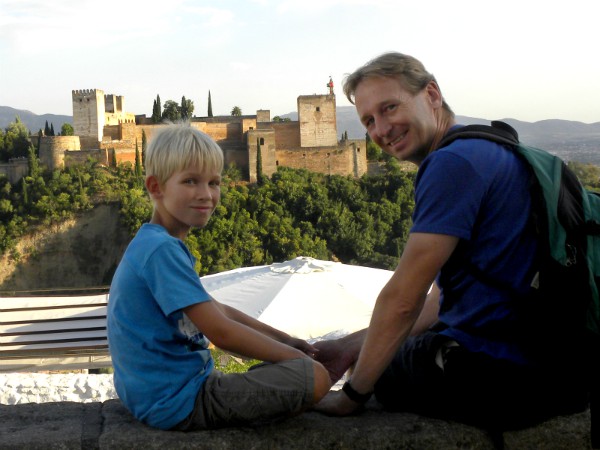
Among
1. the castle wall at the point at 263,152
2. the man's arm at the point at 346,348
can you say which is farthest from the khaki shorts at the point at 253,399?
the castle wall at the point at 263,152

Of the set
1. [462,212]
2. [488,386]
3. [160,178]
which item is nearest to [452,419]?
[488,386]

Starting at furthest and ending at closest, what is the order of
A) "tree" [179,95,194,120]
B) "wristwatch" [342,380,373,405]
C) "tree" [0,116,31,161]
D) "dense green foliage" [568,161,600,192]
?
"tree" [179,95,194,120] → "tree" [0,116,31,161] → "dense green foliage" [568,161,600,192] → "wristwatch" [342,380,373,405]

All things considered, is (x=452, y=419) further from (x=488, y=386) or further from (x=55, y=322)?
(x=55, y=322)

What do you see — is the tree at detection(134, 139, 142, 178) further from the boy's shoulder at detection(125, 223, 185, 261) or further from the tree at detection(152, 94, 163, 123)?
the boy's shoulder at detection(125, 223, 185, 261)

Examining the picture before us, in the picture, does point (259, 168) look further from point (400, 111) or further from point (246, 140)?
point (400, 111)

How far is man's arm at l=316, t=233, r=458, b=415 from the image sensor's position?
1.97m

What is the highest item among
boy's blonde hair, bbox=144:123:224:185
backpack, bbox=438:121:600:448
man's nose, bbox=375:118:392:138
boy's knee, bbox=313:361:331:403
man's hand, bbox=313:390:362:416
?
man's nose, bbox=375:118:392:138

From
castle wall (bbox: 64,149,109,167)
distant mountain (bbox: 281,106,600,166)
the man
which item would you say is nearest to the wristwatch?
the man

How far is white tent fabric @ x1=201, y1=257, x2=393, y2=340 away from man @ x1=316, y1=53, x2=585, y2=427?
681 centimetres

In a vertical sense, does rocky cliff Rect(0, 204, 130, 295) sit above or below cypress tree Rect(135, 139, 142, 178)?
below

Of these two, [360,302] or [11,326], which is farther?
[360,302]

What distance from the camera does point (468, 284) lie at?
205 cm

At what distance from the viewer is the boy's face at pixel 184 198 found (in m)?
2.21

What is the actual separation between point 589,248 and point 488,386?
427 millimetres
